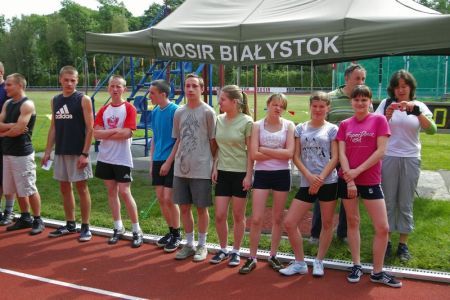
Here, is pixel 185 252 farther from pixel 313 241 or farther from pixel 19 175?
pixel 19 175

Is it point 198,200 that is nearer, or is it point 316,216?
point 198,200

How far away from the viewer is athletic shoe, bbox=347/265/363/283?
4.34m

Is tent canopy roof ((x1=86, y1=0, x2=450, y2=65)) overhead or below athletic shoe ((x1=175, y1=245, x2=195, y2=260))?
overhead

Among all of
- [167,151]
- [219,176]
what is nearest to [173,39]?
[167,151]

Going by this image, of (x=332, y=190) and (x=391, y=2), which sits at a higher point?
(x=391, y=2)

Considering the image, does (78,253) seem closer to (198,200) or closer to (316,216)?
(198,200)

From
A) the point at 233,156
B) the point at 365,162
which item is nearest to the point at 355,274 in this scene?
the point at 365,162

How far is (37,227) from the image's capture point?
19.6 ft

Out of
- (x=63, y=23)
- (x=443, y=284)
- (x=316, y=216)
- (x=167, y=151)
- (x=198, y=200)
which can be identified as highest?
(x=63, y=23)

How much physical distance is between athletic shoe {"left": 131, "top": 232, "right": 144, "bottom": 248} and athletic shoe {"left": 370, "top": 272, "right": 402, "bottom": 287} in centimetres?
264

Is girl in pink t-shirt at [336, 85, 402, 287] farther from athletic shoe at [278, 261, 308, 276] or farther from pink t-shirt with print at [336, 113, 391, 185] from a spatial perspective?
athletic shoe at [278, 261, 308, 276]

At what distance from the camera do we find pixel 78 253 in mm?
5254

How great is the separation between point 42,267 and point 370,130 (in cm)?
359

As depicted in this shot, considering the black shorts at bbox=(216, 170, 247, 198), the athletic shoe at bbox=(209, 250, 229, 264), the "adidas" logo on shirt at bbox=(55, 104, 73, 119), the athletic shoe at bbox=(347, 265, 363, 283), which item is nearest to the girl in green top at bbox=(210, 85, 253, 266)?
the black shorts at bbox=(216, 170, 247, 198)
